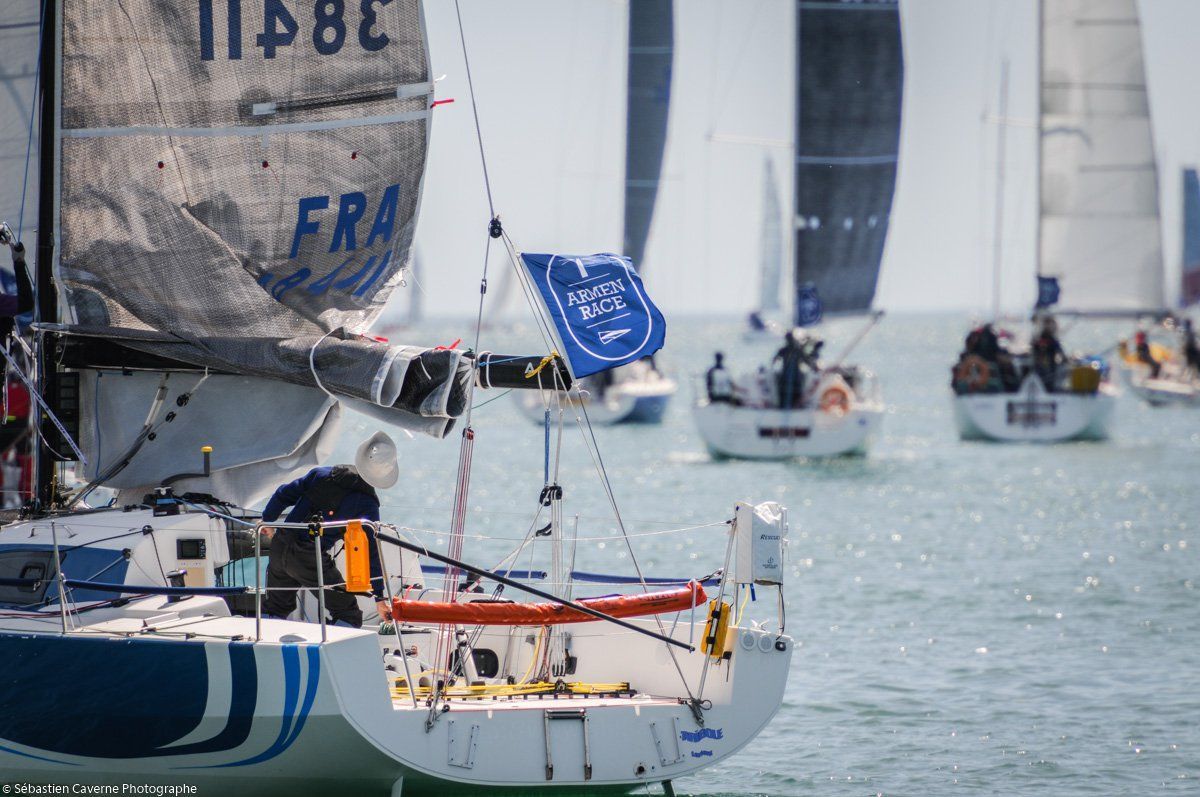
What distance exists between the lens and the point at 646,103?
1827 inches

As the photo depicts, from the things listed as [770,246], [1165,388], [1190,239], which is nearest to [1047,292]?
[1165,388]

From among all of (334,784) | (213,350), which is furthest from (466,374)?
(334,784)

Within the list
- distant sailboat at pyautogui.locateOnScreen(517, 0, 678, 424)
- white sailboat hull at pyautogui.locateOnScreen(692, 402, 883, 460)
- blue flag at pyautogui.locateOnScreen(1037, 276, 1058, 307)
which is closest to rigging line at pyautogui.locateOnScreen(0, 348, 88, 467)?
white sailboat hull at pyautogui.locateOnScreen(692, 402, 883, 460)

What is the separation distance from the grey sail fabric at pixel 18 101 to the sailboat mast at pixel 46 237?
0.55 metres

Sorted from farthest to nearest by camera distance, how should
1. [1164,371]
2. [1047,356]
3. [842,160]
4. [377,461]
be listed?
[1164,371]
[1047,356]
[842,160]
[377,461]

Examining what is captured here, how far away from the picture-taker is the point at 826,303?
3466cm

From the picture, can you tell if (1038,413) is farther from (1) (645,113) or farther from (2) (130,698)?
(2) (130,698)

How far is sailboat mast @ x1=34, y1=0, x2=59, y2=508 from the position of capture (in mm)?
10602

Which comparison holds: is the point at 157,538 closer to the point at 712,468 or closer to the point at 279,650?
the point at 279,650

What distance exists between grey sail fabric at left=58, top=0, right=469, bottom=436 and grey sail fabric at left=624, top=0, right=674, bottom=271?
3527 cm

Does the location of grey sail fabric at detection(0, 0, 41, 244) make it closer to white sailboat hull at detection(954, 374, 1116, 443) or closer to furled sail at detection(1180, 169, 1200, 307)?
white sailboat hull at detection(954, 374, 1116, 443)

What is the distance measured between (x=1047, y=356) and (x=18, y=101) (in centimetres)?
2728

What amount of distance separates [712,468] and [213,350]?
22214 millimetres

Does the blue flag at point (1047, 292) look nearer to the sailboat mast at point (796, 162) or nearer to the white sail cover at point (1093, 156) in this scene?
the white sail cover at point (1093, 156)
